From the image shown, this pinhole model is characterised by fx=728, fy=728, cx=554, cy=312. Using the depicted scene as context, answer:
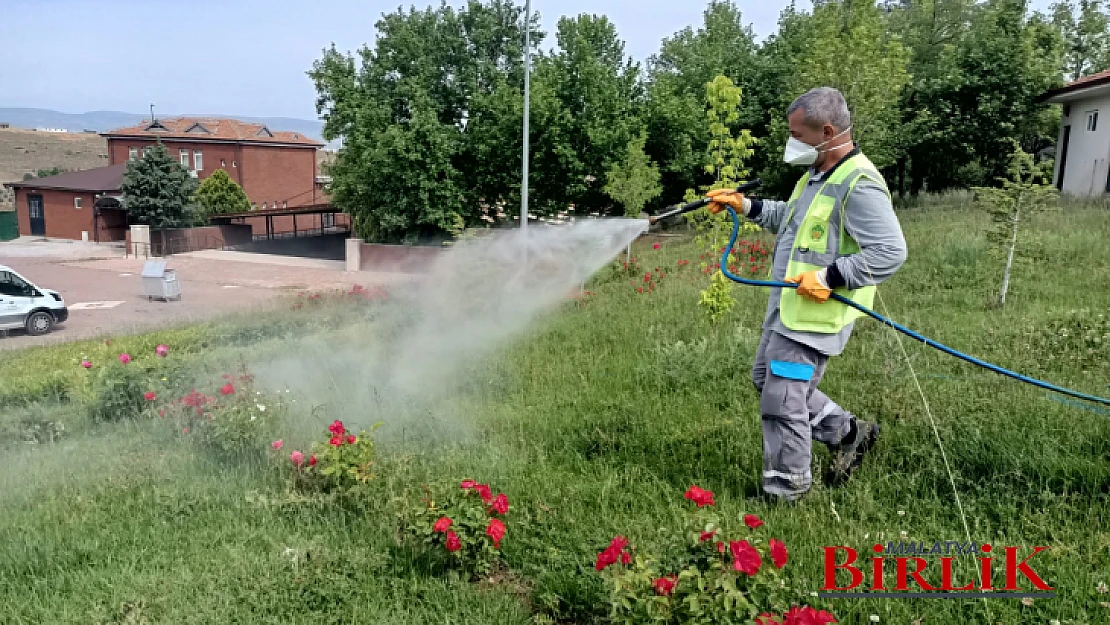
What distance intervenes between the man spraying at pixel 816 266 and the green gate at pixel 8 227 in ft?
169

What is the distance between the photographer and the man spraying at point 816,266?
3.32 meters

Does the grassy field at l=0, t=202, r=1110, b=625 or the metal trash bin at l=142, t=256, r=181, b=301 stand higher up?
the grassy field at l=0, t=202, r=1110, b=625

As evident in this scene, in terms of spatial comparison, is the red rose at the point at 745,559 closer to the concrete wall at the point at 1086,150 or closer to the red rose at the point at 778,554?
the red rose at the point at 778,554

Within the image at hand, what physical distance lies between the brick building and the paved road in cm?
265

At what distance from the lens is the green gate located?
42987mm

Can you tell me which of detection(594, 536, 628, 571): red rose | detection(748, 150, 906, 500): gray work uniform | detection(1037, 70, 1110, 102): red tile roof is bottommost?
detection(594, 536, 628, 571): red rose

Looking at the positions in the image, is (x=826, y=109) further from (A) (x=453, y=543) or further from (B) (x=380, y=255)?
(B) (x=380, y=255)

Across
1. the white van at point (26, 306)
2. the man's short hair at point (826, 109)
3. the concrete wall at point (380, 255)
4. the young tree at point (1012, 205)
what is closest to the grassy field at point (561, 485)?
→ the young tree at point (1012, 205)

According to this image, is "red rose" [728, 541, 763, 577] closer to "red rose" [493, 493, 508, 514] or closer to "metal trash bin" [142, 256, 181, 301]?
"red rose" [493, 493, 508, 514]

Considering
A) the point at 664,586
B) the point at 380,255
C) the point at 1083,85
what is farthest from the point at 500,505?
the point at 380,255

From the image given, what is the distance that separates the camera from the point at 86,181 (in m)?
42.0

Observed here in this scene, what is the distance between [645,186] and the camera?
1767cm

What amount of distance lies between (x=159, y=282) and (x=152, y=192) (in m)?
18.1

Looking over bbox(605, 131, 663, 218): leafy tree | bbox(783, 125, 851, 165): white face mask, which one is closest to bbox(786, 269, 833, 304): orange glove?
bbox(783, 125, 851, 165): white face mask
